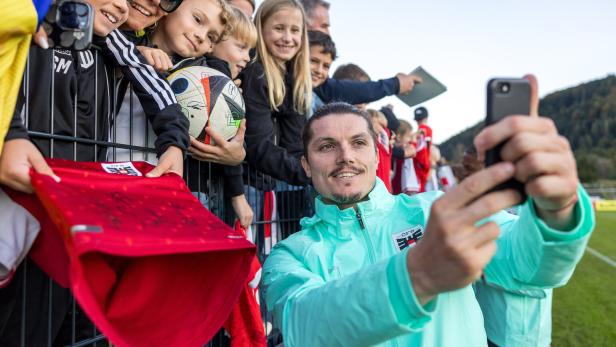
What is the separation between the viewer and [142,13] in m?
2.52

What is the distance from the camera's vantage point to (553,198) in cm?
101

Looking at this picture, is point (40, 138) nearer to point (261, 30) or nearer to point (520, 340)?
point (261, 30)

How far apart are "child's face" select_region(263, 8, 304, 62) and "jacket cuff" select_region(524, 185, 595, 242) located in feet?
8.95

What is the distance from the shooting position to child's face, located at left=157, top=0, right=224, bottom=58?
9.01 feet

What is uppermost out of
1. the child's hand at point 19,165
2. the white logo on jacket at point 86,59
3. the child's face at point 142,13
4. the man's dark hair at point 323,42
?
the man's dark hair at point 323,42

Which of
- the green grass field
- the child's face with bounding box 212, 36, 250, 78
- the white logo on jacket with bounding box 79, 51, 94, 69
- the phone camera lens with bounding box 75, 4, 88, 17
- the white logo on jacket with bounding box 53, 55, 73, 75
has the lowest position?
the green grass field

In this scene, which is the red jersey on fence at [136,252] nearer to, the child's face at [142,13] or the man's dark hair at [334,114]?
the man's dark hair at [334,114]

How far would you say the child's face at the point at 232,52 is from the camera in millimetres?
3188

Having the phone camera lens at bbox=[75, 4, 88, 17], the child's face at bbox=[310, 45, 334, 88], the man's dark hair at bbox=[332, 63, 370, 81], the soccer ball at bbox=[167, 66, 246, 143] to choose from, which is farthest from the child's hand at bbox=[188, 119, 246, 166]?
the man's dark hair at bbox=[332, 63, 370, 81]

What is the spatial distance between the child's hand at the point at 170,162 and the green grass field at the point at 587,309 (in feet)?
14.9

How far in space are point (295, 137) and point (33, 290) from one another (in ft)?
7.19

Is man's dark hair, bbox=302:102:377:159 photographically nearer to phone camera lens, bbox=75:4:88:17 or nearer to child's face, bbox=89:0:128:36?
child's face, bbox=89:0:128:36

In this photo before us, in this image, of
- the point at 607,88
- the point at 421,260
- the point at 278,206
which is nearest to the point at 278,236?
the point at 278,206

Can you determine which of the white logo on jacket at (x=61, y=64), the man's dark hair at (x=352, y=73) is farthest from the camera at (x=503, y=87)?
the man's dark hair at (x=352, y=73)
